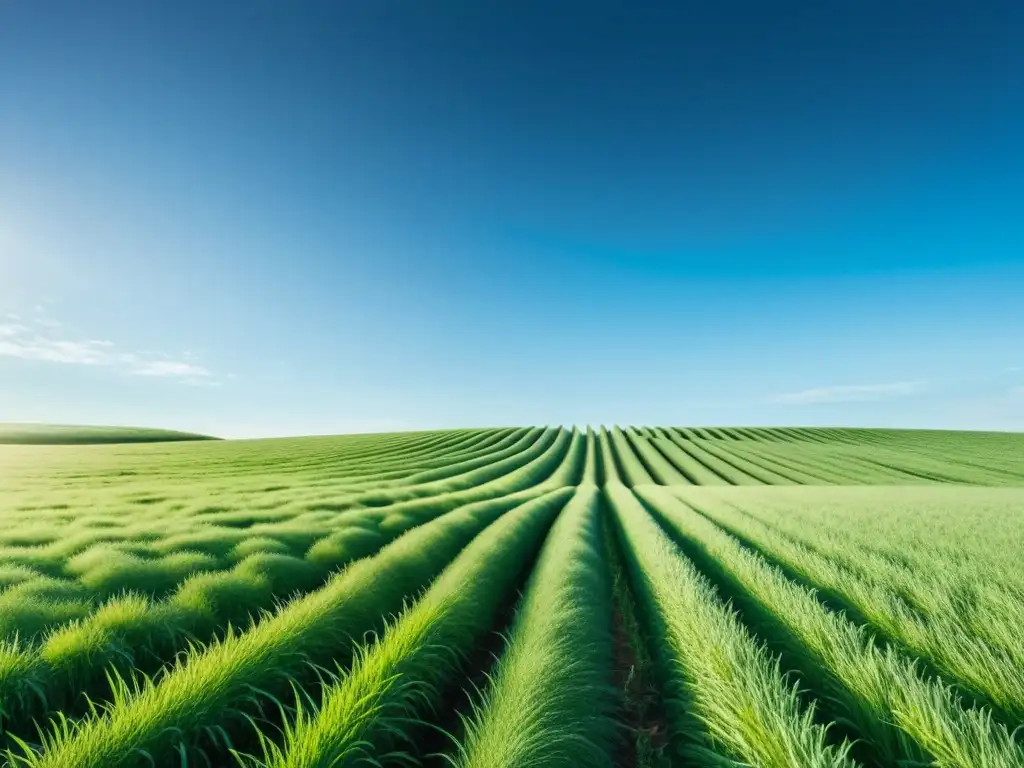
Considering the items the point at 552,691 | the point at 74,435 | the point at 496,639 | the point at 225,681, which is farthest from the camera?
the point at 74,435

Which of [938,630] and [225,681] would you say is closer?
[225,681]

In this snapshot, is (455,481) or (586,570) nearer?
(586,570)

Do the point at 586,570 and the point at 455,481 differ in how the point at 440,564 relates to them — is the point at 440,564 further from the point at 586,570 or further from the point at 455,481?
the point at 455,481

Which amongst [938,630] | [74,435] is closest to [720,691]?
[938,630]

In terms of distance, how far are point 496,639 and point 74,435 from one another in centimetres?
9227

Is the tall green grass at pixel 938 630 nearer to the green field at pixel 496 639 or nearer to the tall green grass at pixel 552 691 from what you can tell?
the green field at pixel 496 639

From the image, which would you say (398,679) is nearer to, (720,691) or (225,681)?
(225,681)

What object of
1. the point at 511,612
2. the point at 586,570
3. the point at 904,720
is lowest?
the point at 511,612

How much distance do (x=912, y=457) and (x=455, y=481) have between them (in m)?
55.3

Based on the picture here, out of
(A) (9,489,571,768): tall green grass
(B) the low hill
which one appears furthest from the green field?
(B) the low hill

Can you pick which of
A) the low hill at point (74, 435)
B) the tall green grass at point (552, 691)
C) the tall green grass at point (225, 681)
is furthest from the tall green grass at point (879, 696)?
the low hill at point (74, 435)

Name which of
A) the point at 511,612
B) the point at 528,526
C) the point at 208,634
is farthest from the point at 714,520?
the point at 208,634

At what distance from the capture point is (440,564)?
1118 centimetres

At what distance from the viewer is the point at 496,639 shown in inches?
334
